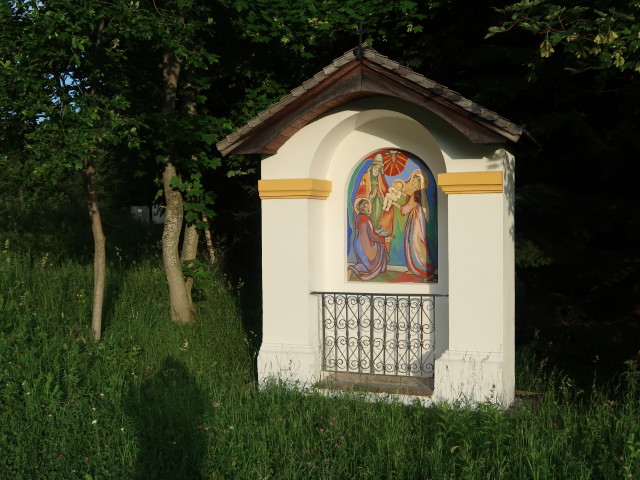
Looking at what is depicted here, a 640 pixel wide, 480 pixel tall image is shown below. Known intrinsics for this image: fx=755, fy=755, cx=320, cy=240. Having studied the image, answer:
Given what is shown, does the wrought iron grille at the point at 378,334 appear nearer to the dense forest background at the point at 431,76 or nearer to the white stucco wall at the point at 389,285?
the white stucco wall at the point at 389,285

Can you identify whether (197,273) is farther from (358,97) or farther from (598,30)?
(598,30)

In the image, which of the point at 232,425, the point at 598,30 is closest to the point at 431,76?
the point at 598,30

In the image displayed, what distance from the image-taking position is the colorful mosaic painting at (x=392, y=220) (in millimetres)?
8562

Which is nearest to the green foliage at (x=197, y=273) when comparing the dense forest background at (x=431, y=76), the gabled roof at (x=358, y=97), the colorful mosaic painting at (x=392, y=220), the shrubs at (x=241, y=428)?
the dense forest background at (x=431, y=76)

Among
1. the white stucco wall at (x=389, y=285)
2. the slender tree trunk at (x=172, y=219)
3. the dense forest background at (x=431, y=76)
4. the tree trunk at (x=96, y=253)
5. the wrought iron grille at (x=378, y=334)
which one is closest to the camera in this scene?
the white stucco wall at (x=389, y=285)

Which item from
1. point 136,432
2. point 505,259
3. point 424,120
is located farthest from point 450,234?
point 136,432

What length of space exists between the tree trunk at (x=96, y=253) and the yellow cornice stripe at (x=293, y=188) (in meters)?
2.23

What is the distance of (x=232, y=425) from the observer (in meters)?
6.48

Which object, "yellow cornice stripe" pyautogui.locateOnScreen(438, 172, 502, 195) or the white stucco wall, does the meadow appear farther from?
"yellow cornice stripe" pyautogui.locateOnScreen(438, 172, 502, 195)

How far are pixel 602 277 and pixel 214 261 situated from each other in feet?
21.3

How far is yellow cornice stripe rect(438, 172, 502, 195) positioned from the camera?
755cm

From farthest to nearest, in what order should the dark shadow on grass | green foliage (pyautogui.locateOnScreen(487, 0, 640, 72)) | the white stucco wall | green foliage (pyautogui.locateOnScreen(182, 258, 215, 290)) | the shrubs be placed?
green foliage (pyautogui.locateOnScreen(182, 258, 215, 290)) → the white stucco wall → green foliage (pyautogui.locateOnScreen(487, 0, 640, 72)) → the dark shadow on grass → the shrubs

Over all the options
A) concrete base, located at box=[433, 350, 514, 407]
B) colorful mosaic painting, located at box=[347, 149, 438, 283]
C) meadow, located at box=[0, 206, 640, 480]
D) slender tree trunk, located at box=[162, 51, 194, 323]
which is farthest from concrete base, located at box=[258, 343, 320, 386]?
slender tree trunk, located at box=[162, 51, 194, 323]

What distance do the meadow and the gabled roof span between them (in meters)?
2.55
